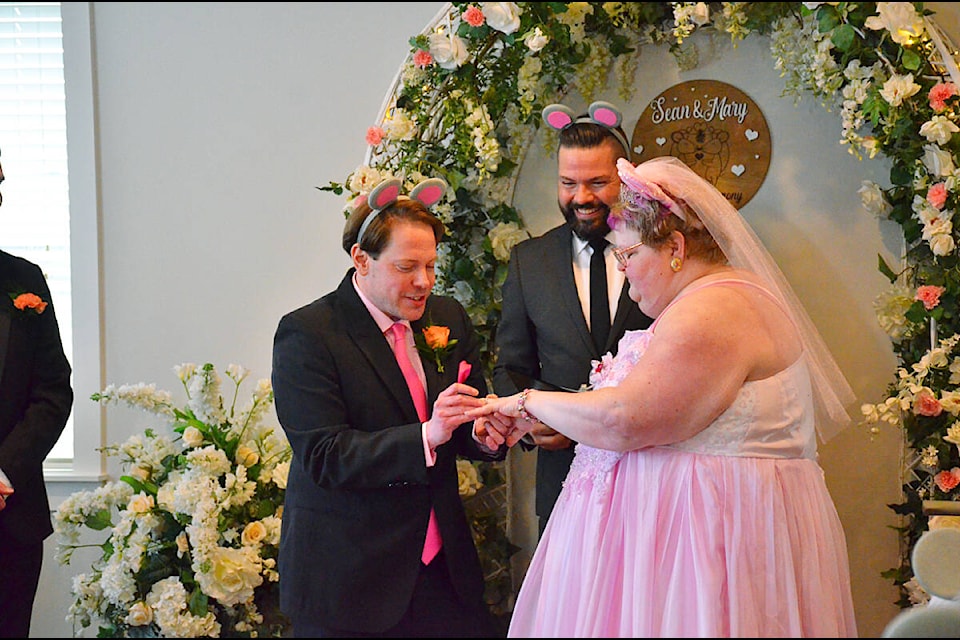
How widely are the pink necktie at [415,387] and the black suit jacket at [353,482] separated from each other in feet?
0.09

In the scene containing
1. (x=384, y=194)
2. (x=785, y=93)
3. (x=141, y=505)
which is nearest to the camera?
(x=384, y=194)

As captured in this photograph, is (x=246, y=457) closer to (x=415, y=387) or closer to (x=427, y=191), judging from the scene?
(x=415, y=387)

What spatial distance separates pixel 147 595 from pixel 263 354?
1.07 m

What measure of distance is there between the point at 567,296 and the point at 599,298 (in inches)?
4.1

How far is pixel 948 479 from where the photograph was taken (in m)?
3.18

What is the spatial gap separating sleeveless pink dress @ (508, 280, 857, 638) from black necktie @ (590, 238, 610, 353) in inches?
28.8

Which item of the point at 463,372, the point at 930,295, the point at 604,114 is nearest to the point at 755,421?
the point at 463,372

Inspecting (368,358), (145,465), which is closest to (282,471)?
(145,465)

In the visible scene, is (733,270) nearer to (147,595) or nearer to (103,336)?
(147,595)

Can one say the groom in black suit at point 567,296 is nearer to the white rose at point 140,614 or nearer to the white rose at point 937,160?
the white rose at point 937,160

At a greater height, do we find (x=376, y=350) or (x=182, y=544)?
(x=376, y=350)

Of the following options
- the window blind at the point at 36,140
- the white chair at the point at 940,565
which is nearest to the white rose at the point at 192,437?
the window blind at the point at 36,140

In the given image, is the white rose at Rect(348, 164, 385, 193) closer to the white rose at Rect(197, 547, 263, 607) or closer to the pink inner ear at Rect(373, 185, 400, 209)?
the pink inner ear at Rect(373, 185, 400, 209)

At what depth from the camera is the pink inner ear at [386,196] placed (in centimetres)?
263
